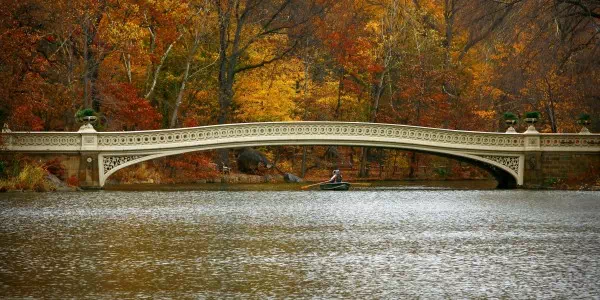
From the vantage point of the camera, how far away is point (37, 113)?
129 feet

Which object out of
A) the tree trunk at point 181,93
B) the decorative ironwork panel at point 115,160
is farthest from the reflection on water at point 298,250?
the tree trunk at point 181,93

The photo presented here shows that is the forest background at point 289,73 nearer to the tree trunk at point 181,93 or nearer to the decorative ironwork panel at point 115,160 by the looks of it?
the tree trunk at point 181,93

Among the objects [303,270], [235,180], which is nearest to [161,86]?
[235,180]

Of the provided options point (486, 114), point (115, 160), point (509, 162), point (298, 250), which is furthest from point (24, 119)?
point (486, 114)

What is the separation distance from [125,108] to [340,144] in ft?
29.6

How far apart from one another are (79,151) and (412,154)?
19.4 m

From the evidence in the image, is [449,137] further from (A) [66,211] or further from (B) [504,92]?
(A) [66,211]

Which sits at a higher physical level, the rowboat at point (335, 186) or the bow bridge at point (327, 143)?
the bow bridge at point (327, 143)

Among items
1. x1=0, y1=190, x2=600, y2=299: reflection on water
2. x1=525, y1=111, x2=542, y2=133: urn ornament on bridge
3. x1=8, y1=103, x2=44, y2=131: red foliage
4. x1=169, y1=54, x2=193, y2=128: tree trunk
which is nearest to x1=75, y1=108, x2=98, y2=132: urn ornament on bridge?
x1=8, y1=103, x2=44, y2=131: red foliage

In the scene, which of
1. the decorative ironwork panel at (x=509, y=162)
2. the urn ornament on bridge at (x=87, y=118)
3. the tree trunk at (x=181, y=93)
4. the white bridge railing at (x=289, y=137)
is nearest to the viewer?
the white bridge railing at (x=289, y=137)

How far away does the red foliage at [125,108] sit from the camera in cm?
4100

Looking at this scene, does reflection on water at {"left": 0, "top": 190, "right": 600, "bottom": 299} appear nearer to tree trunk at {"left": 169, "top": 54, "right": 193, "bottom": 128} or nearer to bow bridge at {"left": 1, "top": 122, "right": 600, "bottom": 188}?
bow bridge at {"left": 1, "top": 122, "right": 600, "bottom": 188}

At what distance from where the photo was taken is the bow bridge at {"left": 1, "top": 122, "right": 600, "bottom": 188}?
116 feet

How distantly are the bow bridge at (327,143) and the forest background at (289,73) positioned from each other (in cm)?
151
